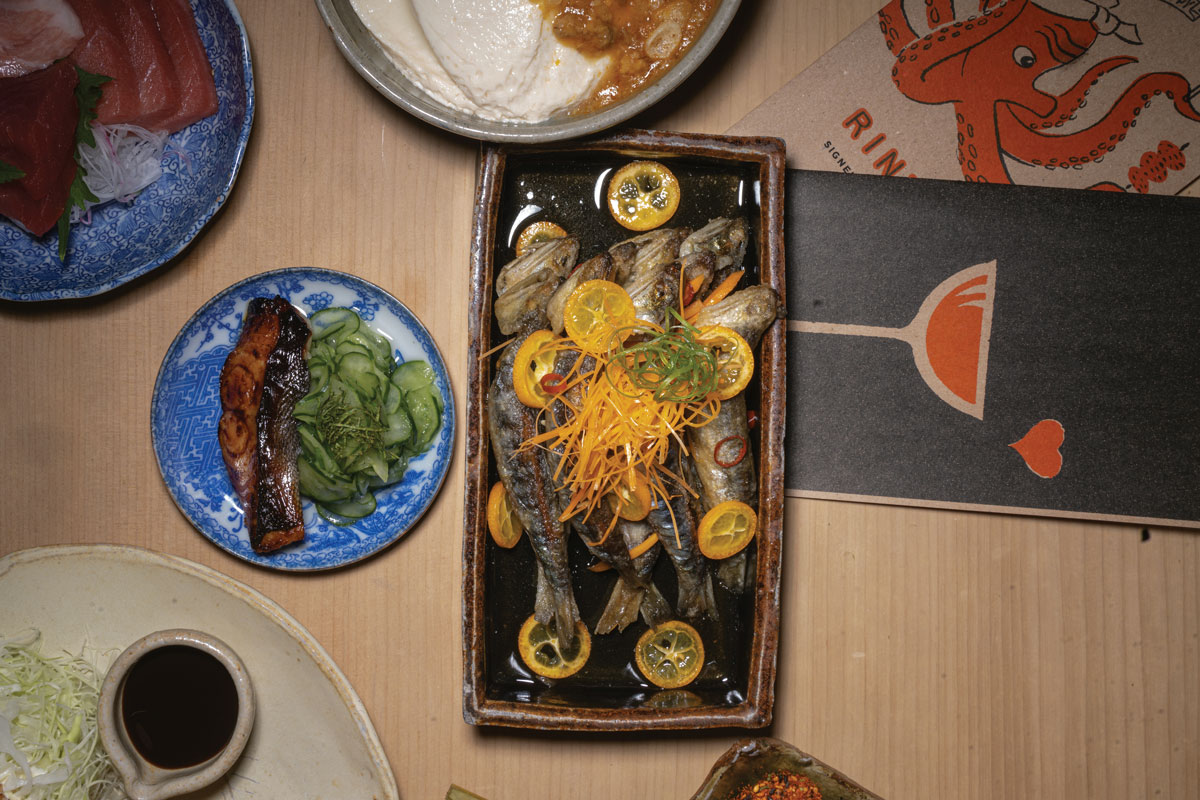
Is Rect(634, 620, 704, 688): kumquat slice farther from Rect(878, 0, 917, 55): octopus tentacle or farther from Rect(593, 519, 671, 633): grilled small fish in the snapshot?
Rect(878, 0, 917, 55): octopus tentacle

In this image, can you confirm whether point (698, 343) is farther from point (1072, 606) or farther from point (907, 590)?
point (1072, 606)

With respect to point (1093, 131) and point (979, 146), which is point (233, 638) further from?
point (1093, 131)

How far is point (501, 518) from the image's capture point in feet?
5.77

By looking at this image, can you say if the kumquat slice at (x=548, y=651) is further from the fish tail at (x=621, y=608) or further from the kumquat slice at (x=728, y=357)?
the kumquat slice at (x=728, y=357)

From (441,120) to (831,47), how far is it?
1061 mm

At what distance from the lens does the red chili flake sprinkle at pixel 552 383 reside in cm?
163

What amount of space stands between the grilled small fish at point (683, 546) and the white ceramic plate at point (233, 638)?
87 cm

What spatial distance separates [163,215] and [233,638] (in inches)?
43.5

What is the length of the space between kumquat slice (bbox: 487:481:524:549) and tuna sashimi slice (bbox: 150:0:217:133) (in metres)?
1.21

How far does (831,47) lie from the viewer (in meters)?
1.92

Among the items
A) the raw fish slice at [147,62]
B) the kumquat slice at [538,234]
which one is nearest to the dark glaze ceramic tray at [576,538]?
the kumquat slice at [538,234]

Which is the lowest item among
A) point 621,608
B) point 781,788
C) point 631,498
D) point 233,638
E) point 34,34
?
point 781,788

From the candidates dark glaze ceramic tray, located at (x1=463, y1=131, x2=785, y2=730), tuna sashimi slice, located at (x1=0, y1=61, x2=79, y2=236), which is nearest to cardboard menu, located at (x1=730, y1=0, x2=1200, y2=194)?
dark glaze ceramic tray, located at (x1=463, y1=131, x2=785, y2=730)

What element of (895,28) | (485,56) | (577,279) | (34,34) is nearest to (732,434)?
(577,279)
